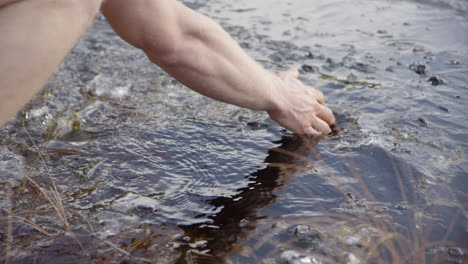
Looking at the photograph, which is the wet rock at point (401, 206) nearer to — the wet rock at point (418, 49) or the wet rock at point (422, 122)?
the wet rock at point (422, 122)

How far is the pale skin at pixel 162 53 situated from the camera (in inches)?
49.3

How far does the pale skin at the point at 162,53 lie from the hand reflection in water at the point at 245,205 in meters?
0.14

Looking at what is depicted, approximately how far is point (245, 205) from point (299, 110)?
26.0 inches

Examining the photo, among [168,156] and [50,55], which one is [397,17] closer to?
[168,156]

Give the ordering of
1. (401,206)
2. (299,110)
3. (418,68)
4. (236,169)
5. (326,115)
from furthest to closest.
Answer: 1. (418,68)
2. (326,115)
3. (299,110)
4. (236,169)
5. (401,206)

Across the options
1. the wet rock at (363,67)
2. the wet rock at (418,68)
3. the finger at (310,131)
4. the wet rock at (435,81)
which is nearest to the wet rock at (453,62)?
the wet rock at (418,68)

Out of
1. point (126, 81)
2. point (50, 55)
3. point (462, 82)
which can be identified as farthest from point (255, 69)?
point (462, 82)

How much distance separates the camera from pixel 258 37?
3.88 m

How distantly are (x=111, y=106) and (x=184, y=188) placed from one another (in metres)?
1.01

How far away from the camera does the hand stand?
7.21 ft

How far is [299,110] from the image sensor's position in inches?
88.1

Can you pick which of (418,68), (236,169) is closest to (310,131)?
(236,169)

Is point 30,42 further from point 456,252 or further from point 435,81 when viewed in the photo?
point 435,81

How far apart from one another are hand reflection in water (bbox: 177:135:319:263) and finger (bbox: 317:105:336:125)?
0.13 meters
